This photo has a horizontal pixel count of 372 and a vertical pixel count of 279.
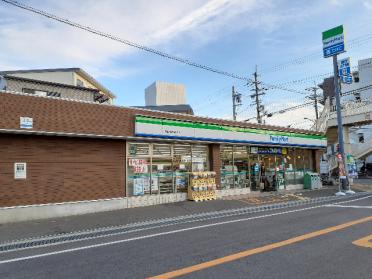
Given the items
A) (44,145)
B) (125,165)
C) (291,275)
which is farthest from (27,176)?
(291,275)

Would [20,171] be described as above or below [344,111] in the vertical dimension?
below

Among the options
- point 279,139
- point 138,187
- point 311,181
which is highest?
point 279,139

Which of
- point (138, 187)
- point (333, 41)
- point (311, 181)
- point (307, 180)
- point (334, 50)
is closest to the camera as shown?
point (138, 187)

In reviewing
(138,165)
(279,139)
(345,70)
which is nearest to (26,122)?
(138,165)

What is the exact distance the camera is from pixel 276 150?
2477 cm

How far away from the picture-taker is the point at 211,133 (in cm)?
1981

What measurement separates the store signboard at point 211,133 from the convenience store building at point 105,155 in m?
0.05

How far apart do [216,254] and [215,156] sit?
43.7ft

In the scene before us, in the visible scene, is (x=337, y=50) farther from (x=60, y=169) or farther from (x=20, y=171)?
(x=20, y=171)

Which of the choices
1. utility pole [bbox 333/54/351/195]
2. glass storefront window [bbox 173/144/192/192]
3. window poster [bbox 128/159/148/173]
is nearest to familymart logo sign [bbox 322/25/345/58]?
utility pole [bbox 333/54/351/195]

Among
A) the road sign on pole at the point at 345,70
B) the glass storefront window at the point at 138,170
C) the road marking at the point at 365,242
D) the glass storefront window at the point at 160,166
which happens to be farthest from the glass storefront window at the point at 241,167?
the road marking at the point at 365,242

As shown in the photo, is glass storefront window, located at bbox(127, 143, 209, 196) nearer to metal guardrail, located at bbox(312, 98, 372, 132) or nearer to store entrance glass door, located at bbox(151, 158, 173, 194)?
store entrance glass door, located at bbox(151, 158, 173, 194)

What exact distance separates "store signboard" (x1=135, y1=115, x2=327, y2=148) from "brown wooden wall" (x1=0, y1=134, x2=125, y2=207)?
1.56 metres

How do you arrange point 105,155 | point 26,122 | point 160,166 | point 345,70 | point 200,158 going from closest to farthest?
1. point 26,122
2. point 105,155
3. point 160,166
4. point 200,158
5. point 345,70
